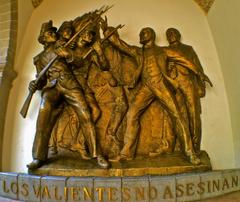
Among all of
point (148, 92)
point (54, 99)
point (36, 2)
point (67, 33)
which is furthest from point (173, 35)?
point (36, 2)

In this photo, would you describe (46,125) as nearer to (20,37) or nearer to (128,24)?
(20,37)

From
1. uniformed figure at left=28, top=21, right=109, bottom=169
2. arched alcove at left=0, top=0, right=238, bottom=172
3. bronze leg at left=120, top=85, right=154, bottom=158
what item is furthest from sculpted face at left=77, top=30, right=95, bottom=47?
bronze leg at left=120, top=85, right=154, bottom=158

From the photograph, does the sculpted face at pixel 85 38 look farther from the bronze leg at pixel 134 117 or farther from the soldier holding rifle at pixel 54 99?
the bronze leg at pixel 134 117

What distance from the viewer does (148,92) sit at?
327 cm

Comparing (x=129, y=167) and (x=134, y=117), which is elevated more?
(x=134, y=117)

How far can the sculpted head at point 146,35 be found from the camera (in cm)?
338

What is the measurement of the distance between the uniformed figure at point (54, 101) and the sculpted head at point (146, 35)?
0.85 metres

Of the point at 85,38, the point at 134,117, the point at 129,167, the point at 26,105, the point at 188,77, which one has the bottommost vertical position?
the point at 129,167

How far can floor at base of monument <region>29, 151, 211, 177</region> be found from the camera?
2.96m

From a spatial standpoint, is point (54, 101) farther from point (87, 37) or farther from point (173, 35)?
point (173, 35)

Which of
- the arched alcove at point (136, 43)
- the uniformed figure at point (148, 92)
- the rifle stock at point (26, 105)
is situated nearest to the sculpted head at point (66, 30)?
the arched alcove at point (136, 43)

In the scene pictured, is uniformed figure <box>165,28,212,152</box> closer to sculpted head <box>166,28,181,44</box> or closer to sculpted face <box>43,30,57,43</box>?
sculpted head <box>166,28,181,44</box>

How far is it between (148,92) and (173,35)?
72cm

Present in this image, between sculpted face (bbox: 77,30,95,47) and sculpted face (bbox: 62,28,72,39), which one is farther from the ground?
sculpted face (bbox: 62,28,72,39)
